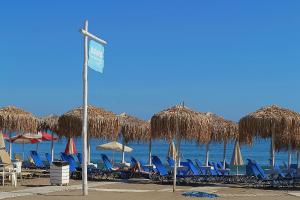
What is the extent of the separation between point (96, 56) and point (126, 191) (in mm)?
3422

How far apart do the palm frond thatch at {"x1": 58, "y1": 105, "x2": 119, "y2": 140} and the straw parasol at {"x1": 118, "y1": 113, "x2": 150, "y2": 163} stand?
1402mm

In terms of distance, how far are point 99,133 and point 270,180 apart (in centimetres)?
538

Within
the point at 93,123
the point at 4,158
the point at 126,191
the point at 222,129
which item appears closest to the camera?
the point at 126,191

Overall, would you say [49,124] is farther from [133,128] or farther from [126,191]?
[126,191]

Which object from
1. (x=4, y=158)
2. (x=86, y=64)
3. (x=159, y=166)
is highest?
(x=86, y=64)

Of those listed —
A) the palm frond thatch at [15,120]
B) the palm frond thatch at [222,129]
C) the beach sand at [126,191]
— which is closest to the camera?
the beach sand at [126,191]

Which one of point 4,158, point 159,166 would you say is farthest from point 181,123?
point 4,158

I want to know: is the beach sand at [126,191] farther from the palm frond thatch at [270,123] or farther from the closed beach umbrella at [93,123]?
the closed beach umbrella at [93,123]

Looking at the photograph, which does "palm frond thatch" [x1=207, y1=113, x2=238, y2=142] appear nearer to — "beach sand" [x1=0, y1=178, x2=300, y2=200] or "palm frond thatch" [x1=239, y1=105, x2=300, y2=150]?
"palm frond thatch" [x1=239, y1=105, x2=300, y2=150]

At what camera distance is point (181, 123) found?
1549 cm

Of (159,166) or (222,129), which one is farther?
(222,129)

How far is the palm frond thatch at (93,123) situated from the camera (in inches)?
703

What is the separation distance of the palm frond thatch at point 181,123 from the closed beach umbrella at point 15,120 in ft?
15.2

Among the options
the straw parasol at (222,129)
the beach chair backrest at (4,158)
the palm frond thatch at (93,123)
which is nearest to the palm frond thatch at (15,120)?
the palm frond thatch at (93,123)
